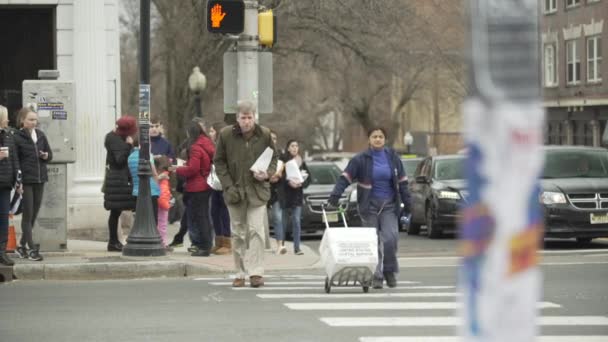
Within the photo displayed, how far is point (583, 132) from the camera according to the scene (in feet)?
175

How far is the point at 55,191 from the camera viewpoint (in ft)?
52.7

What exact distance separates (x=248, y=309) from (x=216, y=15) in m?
5.70

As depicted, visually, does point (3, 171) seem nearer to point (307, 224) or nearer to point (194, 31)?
point (307, 224)

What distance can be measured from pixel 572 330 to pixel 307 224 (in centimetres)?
1515

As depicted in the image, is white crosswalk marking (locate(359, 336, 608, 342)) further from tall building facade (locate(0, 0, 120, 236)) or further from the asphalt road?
tall building facade (locate(0, 0, 120, 236))

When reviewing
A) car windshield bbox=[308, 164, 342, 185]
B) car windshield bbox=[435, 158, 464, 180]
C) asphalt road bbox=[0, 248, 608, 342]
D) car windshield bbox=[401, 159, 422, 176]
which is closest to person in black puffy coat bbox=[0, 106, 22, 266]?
asphalt road bbox=[0, 248, 608, 342]

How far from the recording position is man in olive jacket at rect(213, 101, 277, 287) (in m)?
12.7

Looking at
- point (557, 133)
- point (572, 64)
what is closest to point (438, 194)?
point (572, 64)

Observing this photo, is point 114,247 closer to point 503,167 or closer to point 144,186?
point 144,186

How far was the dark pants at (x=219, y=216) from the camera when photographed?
17.4 meters

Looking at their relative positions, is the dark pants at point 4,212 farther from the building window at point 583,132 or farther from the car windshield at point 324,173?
the building window at point 583,132

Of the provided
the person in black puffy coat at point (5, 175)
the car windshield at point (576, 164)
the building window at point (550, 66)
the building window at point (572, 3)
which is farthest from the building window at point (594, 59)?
the person in black puffy coat at point (5, 175)

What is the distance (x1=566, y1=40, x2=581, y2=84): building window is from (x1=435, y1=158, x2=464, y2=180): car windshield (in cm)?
2973

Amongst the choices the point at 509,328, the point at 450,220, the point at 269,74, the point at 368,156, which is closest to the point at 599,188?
the point at 450,220
